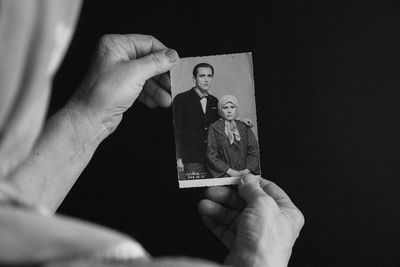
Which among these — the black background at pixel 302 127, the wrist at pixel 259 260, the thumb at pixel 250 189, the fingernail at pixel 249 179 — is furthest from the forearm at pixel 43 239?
the black background at pixel 302 127

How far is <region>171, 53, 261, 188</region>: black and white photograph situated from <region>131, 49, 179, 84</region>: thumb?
5 centimetres

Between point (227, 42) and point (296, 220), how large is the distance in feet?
1.70

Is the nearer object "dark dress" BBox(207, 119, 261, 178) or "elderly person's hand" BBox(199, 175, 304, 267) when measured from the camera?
"elderly person's hand" BBox(199, 175, 304, 267)

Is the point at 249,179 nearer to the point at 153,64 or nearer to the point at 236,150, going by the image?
the point at 236,150

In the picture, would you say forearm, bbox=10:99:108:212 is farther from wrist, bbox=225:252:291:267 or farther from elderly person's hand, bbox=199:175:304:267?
wrist, bbox=225:252:291:267

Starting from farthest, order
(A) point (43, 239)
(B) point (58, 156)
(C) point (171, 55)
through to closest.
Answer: (C) point (171, 55), (B) point (58, 156), (A) point (43, 239)

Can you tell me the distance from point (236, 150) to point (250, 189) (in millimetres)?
162

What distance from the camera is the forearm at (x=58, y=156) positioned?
4.15ft

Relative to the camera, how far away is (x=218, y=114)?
1.50 metres

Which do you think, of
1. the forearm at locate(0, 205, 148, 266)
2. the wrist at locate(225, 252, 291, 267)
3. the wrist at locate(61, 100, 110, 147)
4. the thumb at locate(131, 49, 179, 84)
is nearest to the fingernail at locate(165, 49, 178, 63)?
the thumb at locate(131, 49, 179, 84)

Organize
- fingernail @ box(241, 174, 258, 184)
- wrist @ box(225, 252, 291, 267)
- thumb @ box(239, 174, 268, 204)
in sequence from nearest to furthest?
wrist @ box(225, 252, 291, 267) < thumb @ box(239, 174, 268, 204) < fingernail @ box(241, 174, 258, 184)

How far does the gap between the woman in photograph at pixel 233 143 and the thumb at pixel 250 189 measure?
0.14 ft

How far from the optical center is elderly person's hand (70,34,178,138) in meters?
1.37

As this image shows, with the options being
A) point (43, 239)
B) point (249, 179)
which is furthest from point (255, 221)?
point (43, 239)
